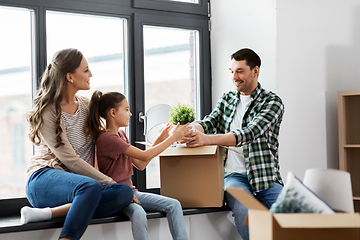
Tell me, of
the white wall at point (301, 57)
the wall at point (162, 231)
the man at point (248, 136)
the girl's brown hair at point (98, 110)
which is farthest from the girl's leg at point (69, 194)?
the white wall at point (301, 57)

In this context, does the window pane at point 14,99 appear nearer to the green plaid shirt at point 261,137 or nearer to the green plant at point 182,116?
the green plant at point 182,116

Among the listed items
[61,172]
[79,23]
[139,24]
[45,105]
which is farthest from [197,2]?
[61,172]

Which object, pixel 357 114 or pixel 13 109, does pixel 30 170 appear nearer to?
pixel 13 109

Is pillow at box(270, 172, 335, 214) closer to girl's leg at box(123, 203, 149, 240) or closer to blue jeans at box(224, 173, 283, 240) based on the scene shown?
girl's leg at box(123, 203, 149, 240)

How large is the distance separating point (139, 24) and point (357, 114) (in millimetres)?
1614

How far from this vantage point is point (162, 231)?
2049 millimetres

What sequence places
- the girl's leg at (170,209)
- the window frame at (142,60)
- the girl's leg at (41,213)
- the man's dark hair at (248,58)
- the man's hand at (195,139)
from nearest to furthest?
the girl's leg at (41,213) < the girl's leg at (170,209) < the man's hand at (195,139) < the man's dark hair at (248,58) < the window frame at (142,60)

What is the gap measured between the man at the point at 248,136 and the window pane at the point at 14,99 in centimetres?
103

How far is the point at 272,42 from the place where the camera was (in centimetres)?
242

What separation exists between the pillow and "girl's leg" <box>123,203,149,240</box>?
114 centimetres

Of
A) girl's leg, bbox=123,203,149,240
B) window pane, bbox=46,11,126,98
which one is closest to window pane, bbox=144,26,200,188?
window pane, bbox=46,11,126,98

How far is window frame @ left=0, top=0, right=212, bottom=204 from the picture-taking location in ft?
7.47

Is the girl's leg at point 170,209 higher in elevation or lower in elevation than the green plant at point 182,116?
lower

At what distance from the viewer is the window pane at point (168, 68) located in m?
2.63
